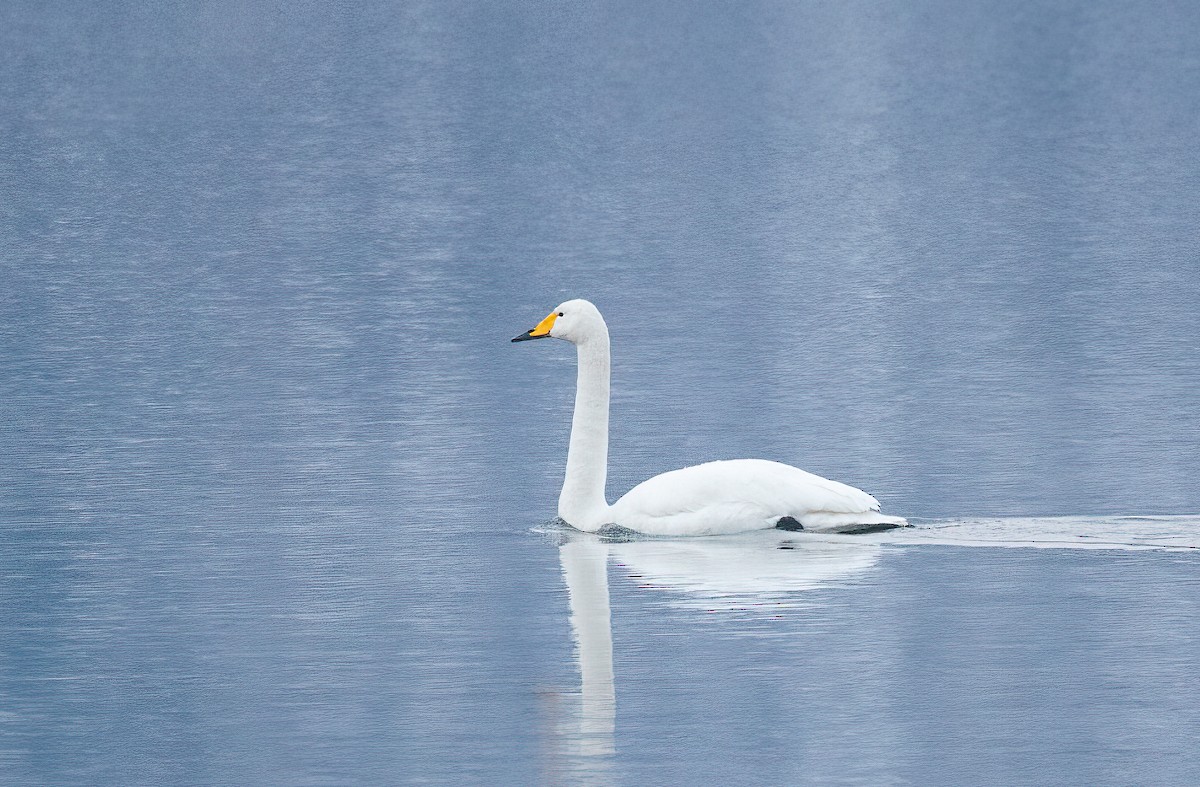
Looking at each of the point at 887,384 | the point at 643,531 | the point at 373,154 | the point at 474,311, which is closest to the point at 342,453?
the point at 643,531

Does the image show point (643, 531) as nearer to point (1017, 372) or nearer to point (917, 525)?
point (917, 525)

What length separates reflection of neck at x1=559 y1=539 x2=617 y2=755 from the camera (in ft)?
31.2

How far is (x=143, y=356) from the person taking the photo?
989 inches

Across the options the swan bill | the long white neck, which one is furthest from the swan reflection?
the swan bill

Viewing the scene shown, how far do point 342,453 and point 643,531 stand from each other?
12.9 ft

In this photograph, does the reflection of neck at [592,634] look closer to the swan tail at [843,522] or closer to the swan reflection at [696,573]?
the swan reflection at [696,573]

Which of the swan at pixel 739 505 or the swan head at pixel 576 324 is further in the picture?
the swan head at pixel 576 324

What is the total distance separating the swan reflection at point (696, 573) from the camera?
35.6ft

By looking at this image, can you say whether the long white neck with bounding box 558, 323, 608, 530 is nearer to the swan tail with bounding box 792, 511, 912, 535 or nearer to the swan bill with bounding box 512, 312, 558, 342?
the swan bill with bounding box 512, 312, 558, 342

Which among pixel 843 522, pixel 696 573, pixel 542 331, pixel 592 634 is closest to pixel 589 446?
pixel 542 331

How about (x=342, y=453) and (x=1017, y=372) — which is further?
(x=1017, y=372)

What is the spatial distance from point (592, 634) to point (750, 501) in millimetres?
3027

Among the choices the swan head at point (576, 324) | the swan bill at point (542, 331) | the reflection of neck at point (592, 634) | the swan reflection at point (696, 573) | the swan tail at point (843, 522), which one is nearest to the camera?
the reflection of neck at point (592, 634)

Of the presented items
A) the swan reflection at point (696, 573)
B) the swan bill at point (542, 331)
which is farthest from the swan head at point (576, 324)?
the swan reflection at point (696, 573)
